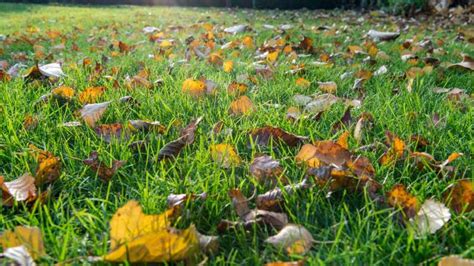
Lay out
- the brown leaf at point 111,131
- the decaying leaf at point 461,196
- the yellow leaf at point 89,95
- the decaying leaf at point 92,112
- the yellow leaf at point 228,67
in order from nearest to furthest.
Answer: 1. the decaying leaf at point 461,196
2. the brown leaf at point 111,131
3. the decaying leaf at point 92,112
4. the yellow leaf at point 89,95
5. the yellow leaf at point 228,67

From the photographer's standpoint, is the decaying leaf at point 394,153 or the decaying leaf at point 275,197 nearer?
the decaying leaf at point 275,197

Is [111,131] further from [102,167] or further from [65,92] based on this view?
[65,92]

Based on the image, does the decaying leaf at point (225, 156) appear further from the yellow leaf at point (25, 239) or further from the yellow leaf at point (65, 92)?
the yellow leaf at point (65, 92)

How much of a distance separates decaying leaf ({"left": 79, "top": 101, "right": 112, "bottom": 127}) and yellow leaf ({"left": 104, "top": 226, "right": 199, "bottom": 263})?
97 centimetres

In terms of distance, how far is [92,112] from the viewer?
6.45ft

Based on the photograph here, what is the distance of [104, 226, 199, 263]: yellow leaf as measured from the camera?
101cm

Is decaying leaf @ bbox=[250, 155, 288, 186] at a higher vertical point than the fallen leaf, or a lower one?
higher

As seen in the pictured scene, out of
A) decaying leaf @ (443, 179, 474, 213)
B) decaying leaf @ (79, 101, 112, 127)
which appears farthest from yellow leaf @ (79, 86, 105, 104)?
decaying leaf @ (443, 179, 474, 213)

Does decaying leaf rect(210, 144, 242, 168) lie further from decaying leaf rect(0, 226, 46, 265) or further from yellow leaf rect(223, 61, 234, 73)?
yellow leaf rect(223, 61, 234, 73)

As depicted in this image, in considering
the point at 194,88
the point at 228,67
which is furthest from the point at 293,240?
the point at 228,67

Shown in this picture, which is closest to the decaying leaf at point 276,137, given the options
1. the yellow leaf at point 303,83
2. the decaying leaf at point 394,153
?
the decaying leaf at point 394,153

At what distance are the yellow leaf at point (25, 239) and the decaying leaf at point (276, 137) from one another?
0.78m

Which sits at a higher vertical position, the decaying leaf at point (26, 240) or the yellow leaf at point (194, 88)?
the decaying leaf at point (26, 240)

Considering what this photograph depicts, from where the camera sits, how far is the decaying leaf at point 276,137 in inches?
66.4
